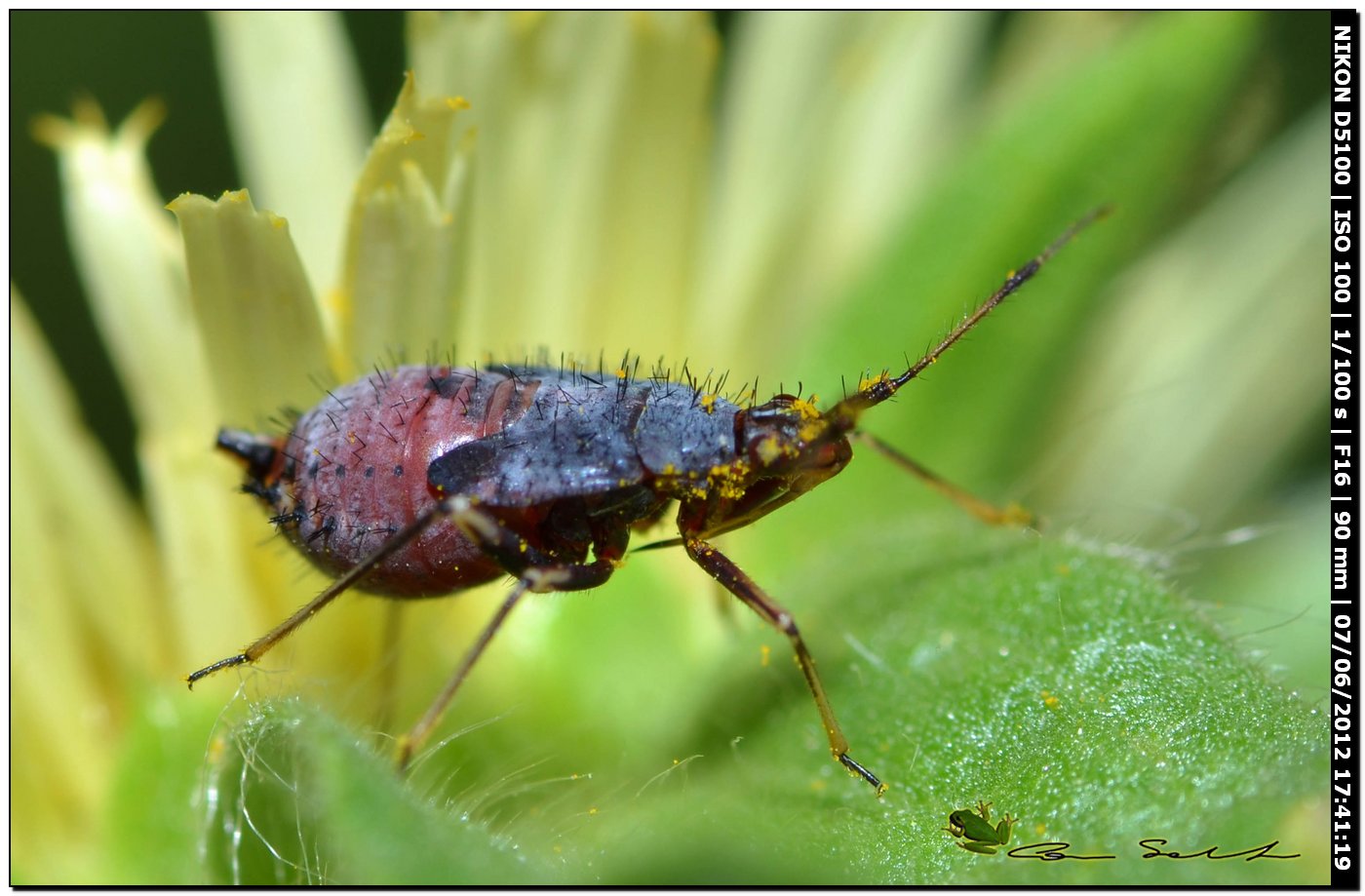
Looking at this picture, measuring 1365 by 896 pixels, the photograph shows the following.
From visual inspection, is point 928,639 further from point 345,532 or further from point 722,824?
point 345,532

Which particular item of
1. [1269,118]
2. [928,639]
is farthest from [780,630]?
[1269,118]

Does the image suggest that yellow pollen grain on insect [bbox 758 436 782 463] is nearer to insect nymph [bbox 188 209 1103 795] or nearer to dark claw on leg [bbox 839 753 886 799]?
insect nymph [bbox 188 209 1103 795]

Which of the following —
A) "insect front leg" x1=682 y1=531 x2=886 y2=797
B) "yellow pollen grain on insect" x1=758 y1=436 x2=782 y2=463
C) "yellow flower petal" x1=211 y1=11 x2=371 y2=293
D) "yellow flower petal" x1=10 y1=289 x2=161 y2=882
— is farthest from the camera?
"yellow flower petal" x1=211 y1=11 x2=371 y2=293

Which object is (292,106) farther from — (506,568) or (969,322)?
(969,322)

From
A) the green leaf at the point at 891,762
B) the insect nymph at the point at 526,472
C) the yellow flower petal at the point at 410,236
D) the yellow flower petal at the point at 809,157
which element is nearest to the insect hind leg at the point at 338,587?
the insect nymph at the point at 526,472
